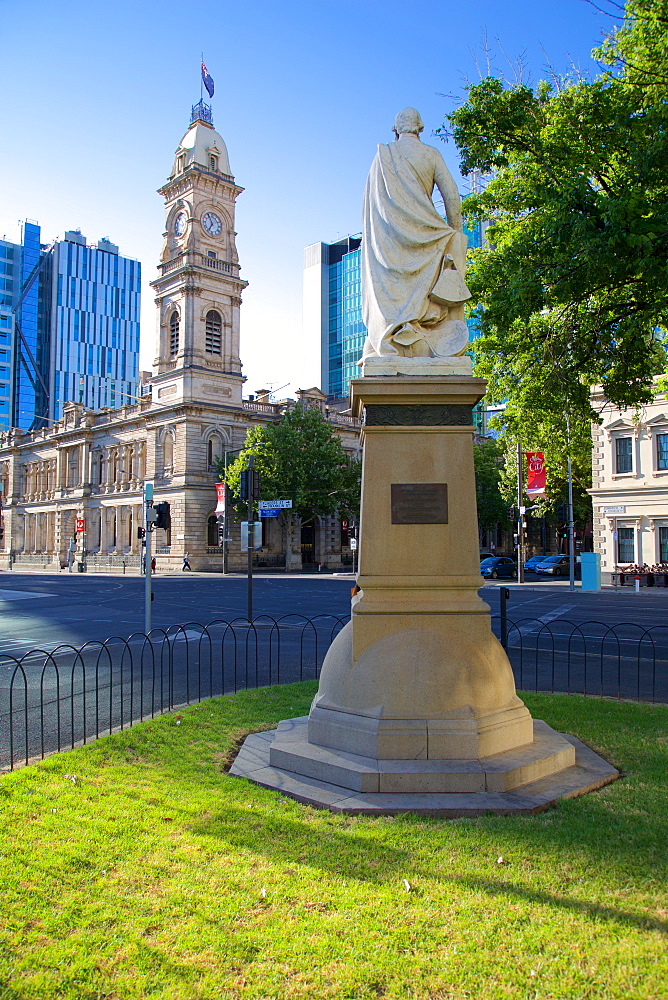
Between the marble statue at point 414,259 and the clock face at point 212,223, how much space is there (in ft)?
181

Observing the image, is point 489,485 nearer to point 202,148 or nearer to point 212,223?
point 212,223

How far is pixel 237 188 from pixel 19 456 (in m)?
42.2

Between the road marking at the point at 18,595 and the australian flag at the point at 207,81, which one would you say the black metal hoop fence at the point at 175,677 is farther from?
the australian flag at the point at 207,81

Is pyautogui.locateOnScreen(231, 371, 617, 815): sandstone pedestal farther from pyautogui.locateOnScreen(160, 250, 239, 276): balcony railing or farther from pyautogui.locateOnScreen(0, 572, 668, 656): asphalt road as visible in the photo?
pyautogui.locateOnScreen(160, 250, 239, 276): balcony railing

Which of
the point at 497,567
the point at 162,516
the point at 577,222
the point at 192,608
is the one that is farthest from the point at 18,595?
the point at 497,567

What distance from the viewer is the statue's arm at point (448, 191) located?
6.67 meters

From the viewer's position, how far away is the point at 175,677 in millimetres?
10961

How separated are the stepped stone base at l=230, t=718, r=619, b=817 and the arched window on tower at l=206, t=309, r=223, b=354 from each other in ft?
179

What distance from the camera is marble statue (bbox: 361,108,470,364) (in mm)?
6469

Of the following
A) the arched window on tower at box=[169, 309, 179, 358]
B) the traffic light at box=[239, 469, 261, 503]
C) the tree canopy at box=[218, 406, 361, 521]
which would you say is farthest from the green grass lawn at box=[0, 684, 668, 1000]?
the arched window on tower at box=[169, 309, 179, 358]

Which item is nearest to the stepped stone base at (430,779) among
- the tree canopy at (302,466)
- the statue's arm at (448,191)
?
the statue's arm at (448,191)

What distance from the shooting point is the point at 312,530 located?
6431 centimetres

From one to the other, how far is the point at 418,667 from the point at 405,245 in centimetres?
373

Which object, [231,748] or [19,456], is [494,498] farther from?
[231,748]
